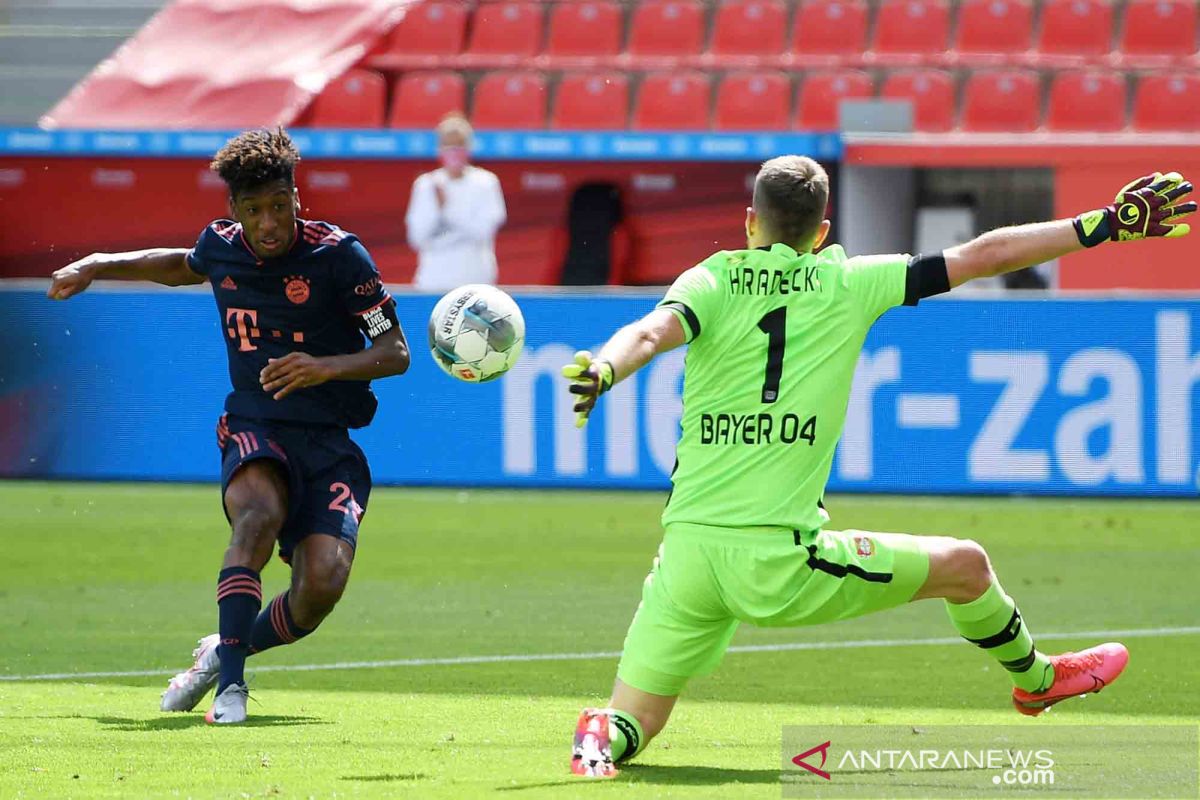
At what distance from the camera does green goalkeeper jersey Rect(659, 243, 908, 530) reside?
571 centimetres

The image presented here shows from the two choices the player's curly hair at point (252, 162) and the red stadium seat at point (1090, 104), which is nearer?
the player's curly hair at point (252, 162)

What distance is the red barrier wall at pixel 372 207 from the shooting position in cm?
2052

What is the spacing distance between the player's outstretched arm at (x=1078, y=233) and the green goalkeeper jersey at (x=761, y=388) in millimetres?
400

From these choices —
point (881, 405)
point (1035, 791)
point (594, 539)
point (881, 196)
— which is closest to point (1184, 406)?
point (881, 405)

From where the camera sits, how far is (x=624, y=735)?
580 centimetres

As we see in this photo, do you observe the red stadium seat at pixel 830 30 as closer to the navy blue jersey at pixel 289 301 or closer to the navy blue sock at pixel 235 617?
the navy blue jersey at pixel 289 301

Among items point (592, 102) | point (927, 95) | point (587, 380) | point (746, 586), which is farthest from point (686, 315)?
point (592, 102)

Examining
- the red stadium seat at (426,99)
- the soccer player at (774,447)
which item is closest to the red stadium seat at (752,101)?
the red stadium seat at (426,99)

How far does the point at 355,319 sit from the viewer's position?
741 cm

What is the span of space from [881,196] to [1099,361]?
5779 millimetres

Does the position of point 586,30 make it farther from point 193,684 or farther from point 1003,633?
point 1003,633

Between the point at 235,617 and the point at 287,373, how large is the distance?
865 millimetres

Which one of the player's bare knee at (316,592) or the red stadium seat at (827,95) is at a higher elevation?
the red stadium seat at (827,95)

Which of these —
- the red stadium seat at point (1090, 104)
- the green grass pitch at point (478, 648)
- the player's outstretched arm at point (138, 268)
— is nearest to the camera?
the green grass pitch at point (478, 648)
